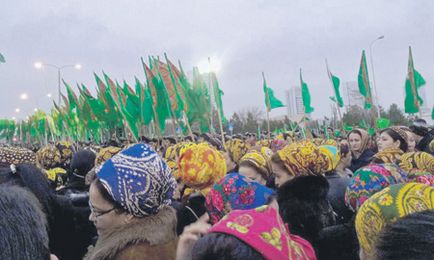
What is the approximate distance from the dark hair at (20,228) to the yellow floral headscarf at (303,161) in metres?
2.36

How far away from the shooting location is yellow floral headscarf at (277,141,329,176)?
356 cm

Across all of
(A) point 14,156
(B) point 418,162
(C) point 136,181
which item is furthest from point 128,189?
(B) point 418,162

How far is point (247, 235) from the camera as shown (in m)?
1.44

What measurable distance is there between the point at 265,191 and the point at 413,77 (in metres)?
9.35

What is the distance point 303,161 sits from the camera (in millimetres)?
3586

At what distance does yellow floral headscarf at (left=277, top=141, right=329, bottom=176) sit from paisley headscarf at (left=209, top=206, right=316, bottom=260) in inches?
79.5

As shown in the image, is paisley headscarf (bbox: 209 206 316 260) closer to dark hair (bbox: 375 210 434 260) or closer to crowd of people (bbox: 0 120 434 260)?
crowd of people (bbox: 0 120 434 260)

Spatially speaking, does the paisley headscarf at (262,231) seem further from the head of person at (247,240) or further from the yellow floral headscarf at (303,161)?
the yellow floral headscarf at (303,161)

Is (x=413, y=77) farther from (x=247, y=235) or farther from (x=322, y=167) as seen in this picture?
(x=247, y=235)

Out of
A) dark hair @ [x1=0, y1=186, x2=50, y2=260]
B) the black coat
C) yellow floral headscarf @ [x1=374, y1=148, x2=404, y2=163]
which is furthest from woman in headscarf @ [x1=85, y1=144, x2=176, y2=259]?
yellow floral headscarf @ [x1=374, y1=148, x2=404, y2=163]

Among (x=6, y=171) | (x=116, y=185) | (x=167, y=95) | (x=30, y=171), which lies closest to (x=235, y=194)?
(x=116, y=185)

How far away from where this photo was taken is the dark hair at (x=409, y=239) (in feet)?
4.37

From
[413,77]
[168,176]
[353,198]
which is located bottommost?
[353,198]

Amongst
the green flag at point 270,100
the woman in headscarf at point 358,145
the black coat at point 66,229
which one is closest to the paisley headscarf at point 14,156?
the black coat at point 66,229
